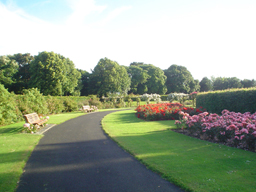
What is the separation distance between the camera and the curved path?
3799mm

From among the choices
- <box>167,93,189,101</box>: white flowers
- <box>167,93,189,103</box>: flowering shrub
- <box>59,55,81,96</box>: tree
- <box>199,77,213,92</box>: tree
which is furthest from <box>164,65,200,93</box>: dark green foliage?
<box>59,55,81,96</box>: tree

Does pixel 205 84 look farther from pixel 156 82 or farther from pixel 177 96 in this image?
pixel 177 96

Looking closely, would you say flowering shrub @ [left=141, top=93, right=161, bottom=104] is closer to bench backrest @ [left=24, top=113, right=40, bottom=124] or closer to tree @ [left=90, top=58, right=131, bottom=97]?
tree @ [left=90, top=58, right=131, bottom=97]

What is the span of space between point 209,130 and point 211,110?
30.0ft

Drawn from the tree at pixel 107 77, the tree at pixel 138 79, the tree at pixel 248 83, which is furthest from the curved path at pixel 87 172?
the tree at pixel 248 83

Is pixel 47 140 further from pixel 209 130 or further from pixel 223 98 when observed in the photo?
pixel 223 98

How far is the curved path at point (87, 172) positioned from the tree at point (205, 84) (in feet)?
234

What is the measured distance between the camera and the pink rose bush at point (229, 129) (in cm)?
606

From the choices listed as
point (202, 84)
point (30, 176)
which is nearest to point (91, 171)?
point (30, 176)

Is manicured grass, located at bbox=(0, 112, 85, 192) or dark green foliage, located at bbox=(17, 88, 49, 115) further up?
dark green foliage, located at bbox=(17, 88, 49, 115)

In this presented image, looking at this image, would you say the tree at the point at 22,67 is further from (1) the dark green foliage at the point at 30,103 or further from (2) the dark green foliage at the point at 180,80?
(2) the dark green foliage at the point at 180,80

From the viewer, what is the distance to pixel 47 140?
8.27 metres

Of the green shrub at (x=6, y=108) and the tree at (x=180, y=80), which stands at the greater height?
Answer: the tree at (x=180, y=80)

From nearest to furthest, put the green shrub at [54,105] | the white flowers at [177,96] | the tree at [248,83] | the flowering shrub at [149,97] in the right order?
the green shrub at [54,105]
the flowering shrub at [149,97]
the white flowers at [177,96]
the tree at [248,83]
